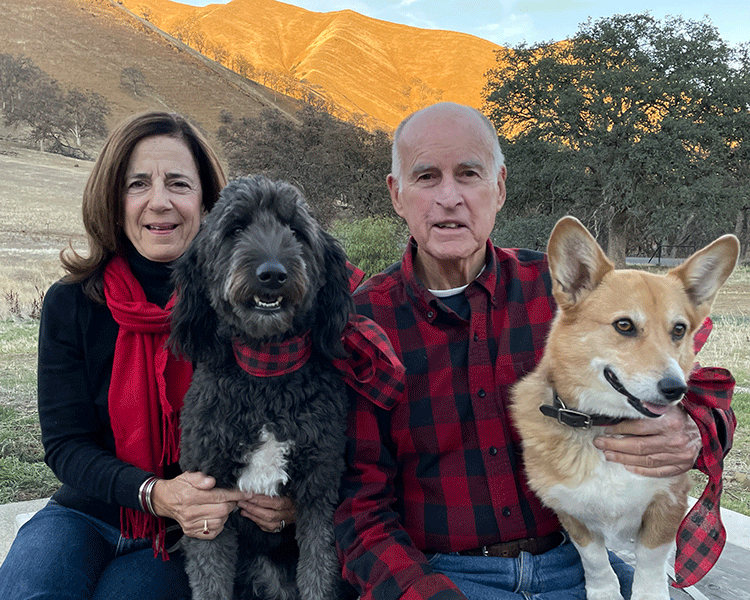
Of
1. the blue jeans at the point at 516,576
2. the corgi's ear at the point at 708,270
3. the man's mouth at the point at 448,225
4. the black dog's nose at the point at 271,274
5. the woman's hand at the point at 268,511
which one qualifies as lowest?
the woman's hand at the point at 268,511

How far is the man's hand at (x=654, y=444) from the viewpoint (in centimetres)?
184

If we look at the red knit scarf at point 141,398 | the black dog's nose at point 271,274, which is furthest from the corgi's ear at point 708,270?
the red knit scarf at point 141,398

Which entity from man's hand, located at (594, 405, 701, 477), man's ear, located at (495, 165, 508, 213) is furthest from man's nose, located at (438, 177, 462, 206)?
man's hand, located at (594, 405, 701, 477)

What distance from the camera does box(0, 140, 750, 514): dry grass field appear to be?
17.3 ft

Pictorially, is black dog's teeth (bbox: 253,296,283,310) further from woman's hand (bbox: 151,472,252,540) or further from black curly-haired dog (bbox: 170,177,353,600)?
woman's hand (bbox: 151,472,252,540)

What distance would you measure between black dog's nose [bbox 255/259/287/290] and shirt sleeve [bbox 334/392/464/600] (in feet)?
1.72

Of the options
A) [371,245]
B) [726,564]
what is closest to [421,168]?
[726,564]

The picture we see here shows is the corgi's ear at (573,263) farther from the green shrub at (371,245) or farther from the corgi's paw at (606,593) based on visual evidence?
the green shrub at (371,245)

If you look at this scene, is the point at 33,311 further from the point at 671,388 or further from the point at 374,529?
the point at 671,388

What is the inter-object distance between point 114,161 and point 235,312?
97 centimetres

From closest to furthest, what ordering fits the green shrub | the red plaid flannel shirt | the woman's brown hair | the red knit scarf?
1. the red plaid flannel shirt
2. the red knit scarf
3. the woman's brown hair
4. the green shrub

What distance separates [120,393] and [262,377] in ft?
2.25

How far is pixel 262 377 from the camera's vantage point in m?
2.08

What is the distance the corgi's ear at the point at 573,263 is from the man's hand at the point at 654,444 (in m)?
0.43
